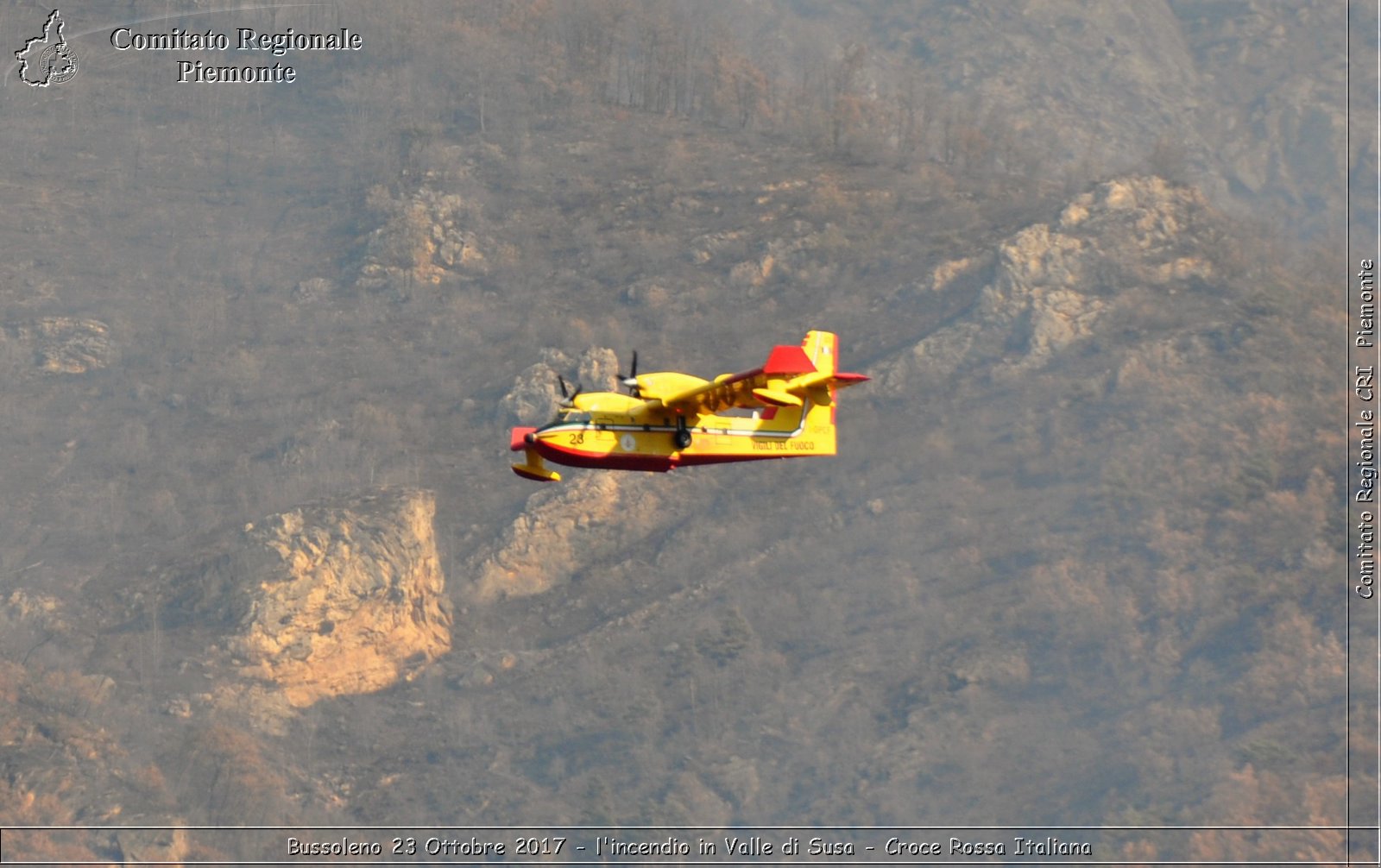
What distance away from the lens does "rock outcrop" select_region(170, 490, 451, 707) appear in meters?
189

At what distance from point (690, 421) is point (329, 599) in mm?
101798

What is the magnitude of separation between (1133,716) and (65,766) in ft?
305

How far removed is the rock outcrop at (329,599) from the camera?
189250mm

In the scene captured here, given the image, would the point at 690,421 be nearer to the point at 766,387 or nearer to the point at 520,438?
the point at 766,387

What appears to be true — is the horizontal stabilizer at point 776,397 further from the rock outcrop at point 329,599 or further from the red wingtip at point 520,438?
the rock outcrop at point 329,599

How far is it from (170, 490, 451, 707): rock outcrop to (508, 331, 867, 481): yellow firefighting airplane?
98.4m

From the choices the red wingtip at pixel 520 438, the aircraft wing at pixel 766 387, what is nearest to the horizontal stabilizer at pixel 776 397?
the aircraft wing at pixel 766 387

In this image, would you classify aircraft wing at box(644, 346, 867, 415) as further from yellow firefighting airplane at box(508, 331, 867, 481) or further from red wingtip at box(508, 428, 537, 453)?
red wingtip at box(508, 428, 537, 453)

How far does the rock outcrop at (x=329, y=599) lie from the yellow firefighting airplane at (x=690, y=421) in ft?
323

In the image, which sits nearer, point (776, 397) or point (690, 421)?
point (776, 397)

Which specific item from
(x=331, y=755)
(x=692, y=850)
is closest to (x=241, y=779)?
(x=331, y=755)

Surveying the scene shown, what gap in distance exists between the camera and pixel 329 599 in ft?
623

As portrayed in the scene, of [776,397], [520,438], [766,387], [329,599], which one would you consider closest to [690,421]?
[766,387]

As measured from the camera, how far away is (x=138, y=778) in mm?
182250
